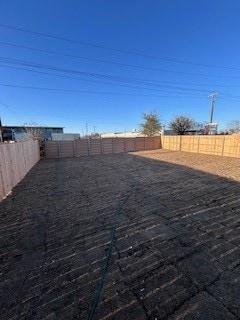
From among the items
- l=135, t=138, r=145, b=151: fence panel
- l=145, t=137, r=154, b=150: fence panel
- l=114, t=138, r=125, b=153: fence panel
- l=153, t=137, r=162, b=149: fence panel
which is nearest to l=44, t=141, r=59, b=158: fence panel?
l=114, t=138, r=125, b=153: fence panel

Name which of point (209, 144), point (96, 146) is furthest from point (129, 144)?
point (209, 144)

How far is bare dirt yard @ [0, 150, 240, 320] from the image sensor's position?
5.55ft

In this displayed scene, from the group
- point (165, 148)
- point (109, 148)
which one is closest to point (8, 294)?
point (109, 148)

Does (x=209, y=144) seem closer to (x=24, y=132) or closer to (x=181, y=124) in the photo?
(x=181, y=124)

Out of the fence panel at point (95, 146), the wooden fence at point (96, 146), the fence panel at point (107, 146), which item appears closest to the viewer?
the wooden fence at point (96, 146)

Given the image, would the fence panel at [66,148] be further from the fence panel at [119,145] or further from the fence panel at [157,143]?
the fence panel at [157,143]

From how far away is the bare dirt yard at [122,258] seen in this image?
1.69 meters

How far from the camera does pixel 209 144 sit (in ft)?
46.3

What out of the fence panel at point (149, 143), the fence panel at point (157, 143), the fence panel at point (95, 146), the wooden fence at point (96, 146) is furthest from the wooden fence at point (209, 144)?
the fence panel at point (95, 146)

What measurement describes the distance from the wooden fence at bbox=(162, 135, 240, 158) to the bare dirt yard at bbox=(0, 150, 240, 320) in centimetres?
896

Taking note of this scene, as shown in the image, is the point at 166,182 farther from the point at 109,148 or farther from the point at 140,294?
the point at 109,148

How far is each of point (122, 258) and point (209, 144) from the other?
45.1ft

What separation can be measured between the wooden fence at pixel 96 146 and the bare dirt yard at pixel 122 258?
12.2 m

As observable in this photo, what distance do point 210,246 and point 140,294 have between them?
1264 millimetres
